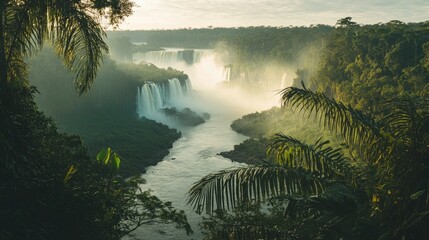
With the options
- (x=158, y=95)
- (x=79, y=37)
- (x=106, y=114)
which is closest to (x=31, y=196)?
(x=79, y=37)

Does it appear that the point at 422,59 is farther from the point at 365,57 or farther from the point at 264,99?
the point at 264,99

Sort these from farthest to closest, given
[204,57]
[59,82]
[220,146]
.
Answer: [204,57] < [59,82] < [220,146]

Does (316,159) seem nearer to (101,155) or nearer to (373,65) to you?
(101,155)

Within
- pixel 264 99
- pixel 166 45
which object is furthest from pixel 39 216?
pixel 166 45

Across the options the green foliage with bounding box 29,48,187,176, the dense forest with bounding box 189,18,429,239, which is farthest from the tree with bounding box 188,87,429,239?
the green foliage with bounding box 29,48,187,176

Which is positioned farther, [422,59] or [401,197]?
[422,59]

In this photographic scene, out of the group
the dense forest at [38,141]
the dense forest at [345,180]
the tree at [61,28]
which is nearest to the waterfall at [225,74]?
the dense forest at [38,141]

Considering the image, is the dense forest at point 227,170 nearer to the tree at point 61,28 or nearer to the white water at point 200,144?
the tree at point 61,28
